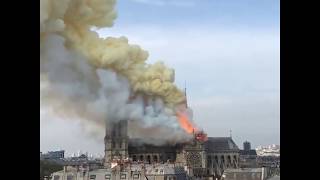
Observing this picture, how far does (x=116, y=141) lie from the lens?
15172 millimetres

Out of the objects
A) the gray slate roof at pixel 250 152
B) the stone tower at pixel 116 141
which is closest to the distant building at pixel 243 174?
the gray slate roof at pixel 250 152

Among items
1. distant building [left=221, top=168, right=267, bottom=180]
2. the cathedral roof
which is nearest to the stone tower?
distant building [left=221, top=168, right=267, bottom=180]

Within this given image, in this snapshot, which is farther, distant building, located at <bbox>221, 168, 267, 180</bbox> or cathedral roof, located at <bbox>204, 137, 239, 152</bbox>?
cathedral roof, located at <bbox>204, 137, 239, 152</bbox>

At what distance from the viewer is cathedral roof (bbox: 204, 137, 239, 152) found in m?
18.4

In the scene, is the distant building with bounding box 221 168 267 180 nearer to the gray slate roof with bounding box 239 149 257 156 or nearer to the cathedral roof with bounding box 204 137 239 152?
the gray slate roof with bounding box 239 149 257 156

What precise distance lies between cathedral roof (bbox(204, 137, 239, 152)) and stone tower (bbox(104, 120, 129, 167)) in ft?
11.6

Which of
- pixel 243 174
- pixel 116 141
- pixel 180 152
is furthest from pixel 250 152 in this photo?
pixel 116 141

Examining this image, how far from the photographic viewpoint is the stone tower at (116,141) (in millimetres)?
14445

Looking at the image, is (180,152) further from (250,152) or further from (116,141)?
(116,141)

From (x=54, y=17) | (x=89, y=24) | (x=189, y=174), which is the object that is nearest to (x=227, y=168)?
(x=189, y=174)
